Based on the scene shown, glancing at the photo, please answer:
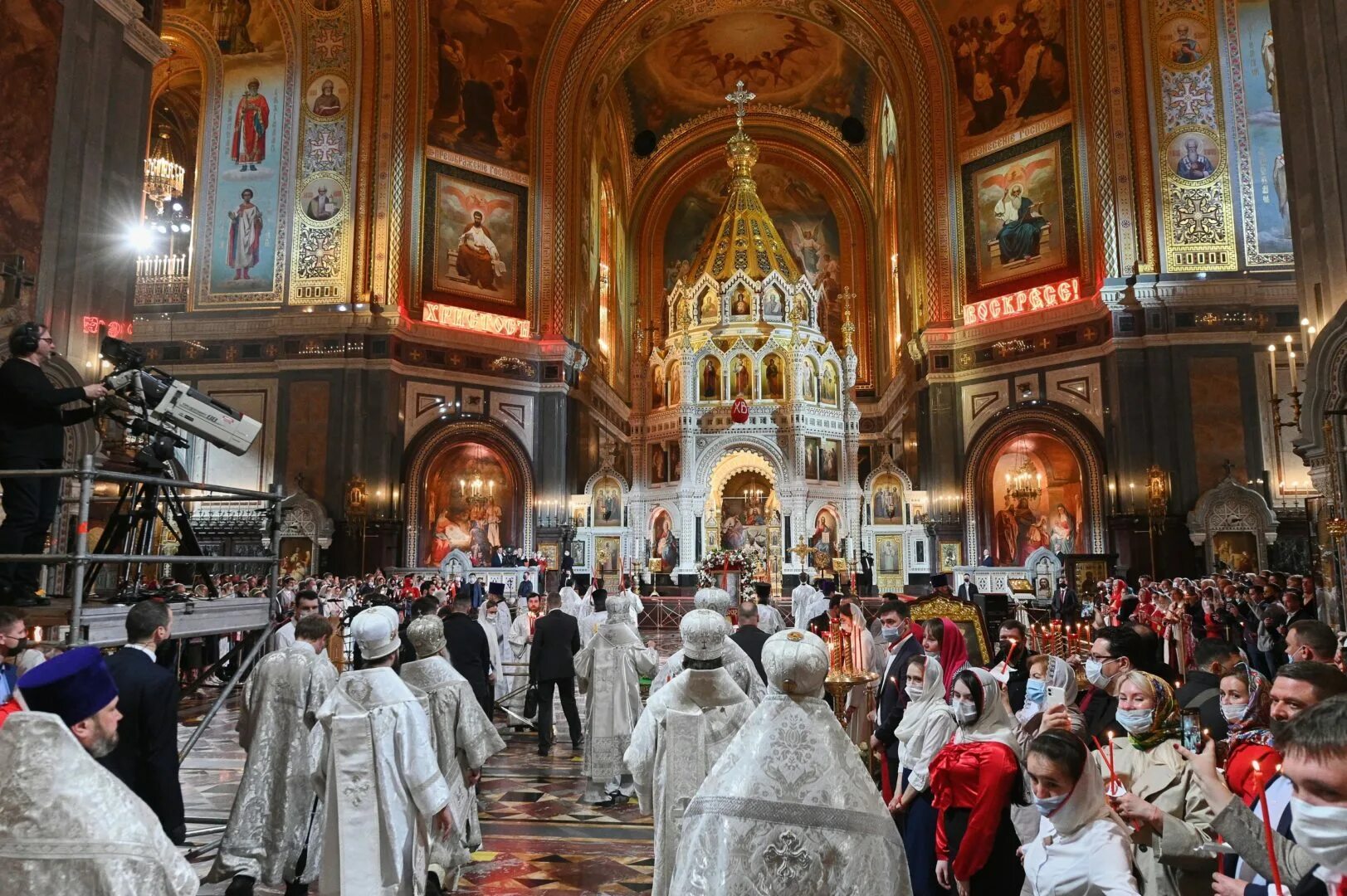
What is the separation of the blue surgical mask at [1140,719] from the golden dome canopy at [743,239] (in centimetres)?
2826

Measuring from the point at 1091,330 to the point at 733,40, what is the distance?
54.7 ft

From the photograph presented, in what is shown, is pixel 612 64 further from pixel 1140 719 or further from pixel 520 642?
pixel 1140 719

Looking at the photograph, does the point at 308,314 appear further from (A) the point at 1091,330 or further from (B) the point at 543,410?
(A) the point at 1091,330

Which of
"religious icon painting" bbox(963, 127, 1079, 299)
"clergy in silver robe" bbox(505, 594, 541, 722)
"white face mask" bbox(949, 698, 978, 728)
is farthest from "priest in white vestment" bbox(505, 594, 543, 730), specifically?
"religious icon painting" bbox(963, 127, 1079, 299)

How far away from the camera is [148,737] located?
3928mm

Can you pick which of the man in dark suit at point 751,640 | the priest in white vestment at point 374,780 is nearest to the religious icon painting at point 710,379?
the man in dark suit at point 751,640

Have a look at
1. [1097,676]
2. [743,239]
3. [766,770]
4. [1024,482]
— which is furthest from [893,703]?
[743,239]

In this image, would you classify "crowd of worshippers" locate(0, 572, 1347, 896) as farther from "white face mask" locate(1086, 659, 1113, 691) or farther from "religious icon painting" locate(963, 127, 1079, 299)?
"religious icon painting" locate(963, 127, 1079, 299)

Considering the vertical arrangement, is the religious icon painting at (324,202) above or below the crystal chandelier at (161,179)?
below

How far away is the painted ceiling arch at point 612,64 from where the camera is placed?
2436cm

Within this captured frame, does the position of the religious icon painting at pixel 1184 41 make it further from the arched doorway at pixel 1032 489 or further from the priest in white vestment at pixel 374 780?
the priest in white vestment at pixel 374 780

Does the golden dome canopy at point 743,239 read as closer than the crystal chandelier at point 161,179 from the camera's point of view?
No

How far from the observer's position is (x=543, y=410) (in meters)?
24.2

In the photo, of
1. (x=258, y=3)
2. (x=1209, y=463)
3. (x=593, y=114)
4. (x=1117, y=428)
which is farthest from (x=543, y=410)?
(x=1209, y=463)
